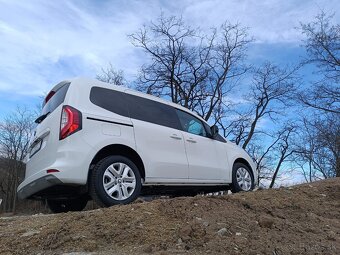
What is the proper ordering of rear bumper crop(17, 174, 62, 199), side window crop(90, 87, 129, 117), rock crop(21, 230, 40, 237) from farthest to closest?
side window crop(90, 87, 129, 117) → rear bumper crop(17, 174, 62, 199) → rock crop(21, 230, 40, 237)

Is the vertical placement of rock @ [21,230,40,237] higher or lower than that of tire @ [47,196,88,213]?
lower

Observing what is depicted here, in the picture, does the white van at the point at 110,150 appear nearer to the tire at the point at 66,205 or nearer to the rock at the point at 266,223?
the tire at the point at 66,205

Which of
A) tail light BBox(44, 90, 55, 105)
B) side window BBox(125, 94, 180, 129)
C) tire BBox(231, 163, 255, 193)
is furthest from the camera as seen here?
tire BBox(231, 163, 255, 193)

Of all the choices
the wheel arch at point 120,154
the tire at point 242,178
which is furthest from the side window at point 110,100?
the tire at point 242,178

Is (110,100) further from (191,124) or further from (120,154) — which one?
(191,124)

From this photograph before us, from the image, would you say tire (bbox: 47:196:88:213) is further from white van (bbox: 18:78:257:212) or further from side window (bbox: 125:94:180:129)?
side window (bbox: 125:94:180:129)

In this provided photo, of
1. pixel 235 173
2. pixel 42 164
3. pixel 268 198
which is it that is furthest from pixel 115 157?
pixel 235 173

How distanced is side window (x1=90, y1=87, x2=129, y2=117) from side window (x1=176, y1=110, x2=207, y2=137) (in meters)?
1.43

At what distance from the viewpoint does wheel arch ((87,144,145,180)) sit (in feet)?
19.5

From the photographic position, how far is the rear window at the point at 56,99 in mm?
6270

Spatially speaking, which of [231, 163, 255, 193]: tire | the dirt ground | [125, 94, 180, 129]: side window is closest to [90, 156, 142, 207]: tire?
the dirt ground

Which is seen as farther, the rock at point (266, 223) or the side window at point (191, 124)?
the side window at point (191, 124)

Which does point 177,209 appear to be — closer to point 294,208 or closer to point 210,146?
point 294,208

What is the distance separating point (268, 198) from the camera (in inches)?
254
